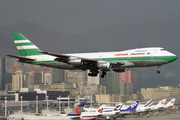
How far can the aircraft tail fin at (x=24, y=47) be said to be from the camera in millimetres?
66875

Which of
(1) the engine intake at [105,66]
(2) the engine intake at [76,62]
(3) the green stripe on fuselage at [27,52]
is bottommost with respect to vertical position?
(1) the engine intake at [105,66]

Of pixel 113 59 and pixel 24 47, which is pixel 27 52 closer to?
pixel 24 47

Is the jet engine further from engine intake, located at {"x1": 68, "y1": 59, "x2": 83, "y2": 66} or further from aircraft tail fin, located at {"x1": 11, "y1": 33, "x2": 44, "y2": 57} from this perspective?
aircraft tail fin, located at {"x1": 11, "y1": 33, "x2": 44, "y2": 57}

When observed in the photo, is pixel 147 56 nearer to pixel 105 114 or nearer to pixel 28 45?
pixel 28 45

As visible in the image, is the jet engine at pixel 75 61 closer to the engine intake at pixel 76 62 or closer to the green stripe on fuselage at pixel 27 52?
the engine intake at pixel 76 62

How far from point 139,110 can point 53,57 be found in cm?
6579

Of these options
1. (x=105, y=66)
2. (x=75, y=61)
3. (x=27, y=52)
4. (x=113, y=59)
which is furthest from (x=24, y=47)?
(x=113, y=59)

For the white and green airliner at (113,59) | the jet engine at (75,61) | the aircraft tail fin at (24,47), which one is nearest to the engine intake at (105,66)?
the white and green airliner at (113,59)

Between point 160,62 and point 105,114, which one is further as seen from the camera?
point 105,114

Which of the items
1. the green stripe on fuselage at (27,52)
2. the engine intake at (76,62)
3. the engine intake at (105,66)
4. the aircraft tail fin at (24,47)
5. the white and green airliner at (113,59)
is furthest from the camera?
the aircraft tail fin at (24,47)

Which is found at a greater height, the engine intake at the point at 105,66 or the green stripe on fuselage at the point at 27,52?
the green stripe on fuselage at the point at 27,52

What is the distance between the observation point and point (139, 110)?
12169 centimetres

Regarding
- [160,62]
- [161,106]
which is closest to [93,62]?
[160,62]

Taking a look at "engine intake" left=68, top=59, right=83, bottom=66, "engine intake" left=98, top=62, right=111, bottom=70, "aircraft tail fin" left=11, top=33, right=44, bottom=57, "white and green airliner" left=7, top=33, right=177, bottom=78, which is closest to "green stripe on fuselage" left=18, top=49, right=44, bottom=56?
"aircraft tail fin" left=11, top=33, right=44, bottom=57
